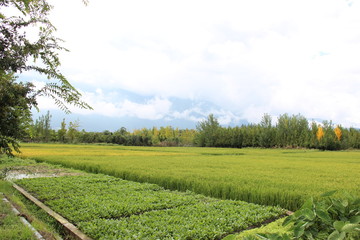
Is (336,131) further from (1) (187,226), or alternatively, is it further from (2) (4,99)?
(2) (4,99)

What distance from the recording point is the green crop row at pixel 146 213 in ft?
15.9

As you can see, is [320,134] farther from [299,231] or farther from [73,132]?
[299,231]

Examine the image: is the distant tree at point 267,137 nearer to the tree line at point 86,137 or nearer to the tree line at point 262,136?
the tree line at point 262,136

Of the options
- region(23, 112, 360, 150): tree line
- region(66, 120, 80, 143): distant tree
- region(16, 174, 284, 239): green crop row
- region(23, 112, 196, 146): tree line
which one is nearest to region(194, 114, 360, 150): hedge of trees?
region(23, 112, 360, 150): tree line

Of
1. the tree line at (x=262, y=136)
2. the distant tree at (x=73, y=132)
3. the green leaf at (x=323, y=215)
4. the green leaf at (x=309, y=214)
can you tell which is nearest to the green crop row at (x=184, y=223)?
the green leaf at (x=309, y=214)

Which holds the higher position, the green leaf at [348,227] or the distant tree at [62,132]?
the distant tree at [62,132]

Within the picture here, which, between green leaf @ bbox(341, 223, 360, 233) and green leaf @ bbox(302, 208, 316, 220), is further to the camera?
green leaf @ bbox(302, 208, 316, 220)

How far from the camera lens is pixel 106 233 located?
4.76m

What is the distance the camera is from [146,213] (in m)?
6.00

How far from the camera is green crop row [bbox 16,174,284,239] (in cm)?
486

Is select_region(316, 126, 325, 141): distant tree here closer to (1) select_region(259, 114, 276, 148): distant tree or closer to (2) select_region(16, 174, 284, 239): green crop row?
(1) select_region(259, 114, 276, 148): distant tree

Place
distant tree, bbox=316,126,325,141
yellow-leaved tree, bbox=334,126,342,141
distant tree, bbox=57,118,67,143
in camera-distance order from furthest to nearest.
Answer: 1. distant tree, bbox=57,118,67,143
2. yellow-leaved tree, bbox=334,126,342,141
3. distant tree, bbox=316,126,325,141

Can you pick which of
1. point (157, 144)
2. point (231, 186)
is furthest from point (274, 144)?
point (231, 186)

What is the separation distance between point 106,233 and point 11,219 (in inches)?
86.1
